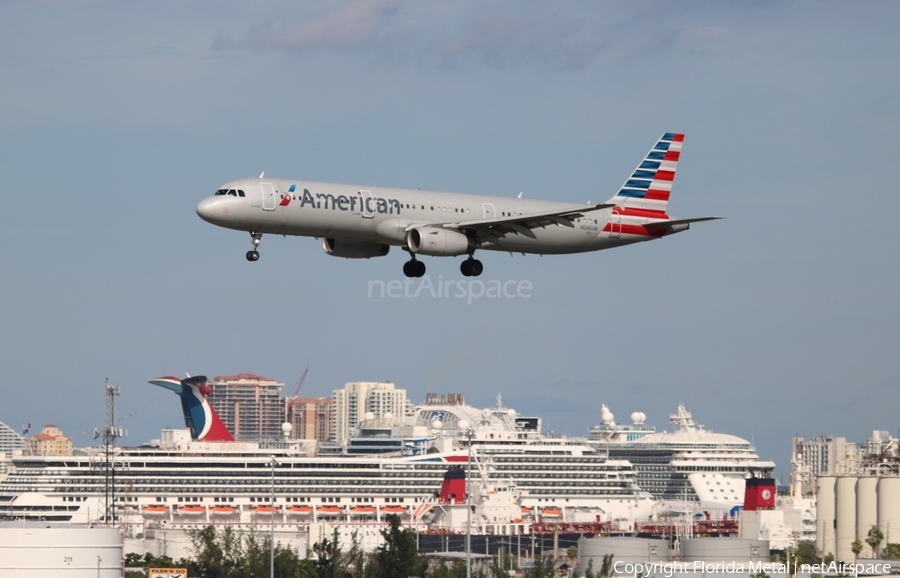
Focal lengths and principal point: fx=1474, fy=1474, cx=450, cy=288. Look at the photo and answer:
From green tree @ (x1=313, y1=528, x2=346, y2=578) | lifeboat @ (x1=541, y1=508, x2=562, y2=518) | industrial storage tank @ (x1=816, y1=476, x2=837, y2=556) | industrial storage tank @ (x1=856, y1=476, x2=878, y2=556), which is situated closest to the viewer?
green tree @ (x1=313, y1=528, x2=346, y2=578)

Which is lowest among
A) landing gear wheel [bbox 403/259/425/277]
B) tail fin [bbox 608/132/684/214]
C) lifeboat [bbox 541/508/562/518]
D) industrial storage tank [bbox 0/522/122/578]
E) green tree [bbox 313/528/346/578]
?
lifeboat [bbox 541/508/562/518]

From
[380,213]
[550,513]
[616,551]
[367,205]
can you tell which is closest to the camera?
[367,205]

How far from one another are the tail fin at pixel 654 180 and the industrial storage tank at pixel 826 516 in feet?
136

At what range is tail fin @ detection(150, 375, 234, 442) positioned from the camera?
577 ft

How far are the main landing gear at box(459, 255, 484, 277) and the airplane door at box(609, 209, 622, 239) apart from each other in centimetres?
636

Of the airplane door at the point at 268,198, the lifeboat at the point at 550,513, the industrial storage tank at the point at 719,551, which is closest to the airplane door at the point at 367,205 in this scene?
the airplane door at the point at 268,198

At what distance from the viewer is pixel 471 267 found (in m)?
65.0

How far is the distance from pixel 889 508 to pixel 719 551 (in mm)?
28978

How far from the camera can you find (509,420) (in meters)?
183

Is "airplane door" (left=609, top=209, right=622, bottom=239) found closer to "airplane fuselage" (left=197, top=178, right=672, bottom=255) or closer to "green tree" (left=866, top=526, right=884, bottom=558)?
"airplane fuselage" (left=197, top=178, right=672, bottom=255)

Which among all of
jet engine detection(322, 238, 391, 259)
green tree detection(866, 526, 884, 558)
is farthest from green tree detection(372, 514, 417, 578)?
green tree detection(866, 526, 884, 558)

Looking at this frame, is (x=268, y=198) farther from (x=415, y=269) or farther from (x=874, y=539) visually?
(x=874, y=539)

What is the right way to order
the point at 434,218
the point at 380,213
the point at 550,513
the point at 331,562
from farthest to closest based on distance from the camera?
the point at 550,513 → the point at 331,562 → the point at 434,218 → the point at 380,213

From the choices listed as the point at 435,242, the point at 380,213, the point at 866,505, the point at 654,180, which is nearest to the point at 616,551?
the point at 654,180
